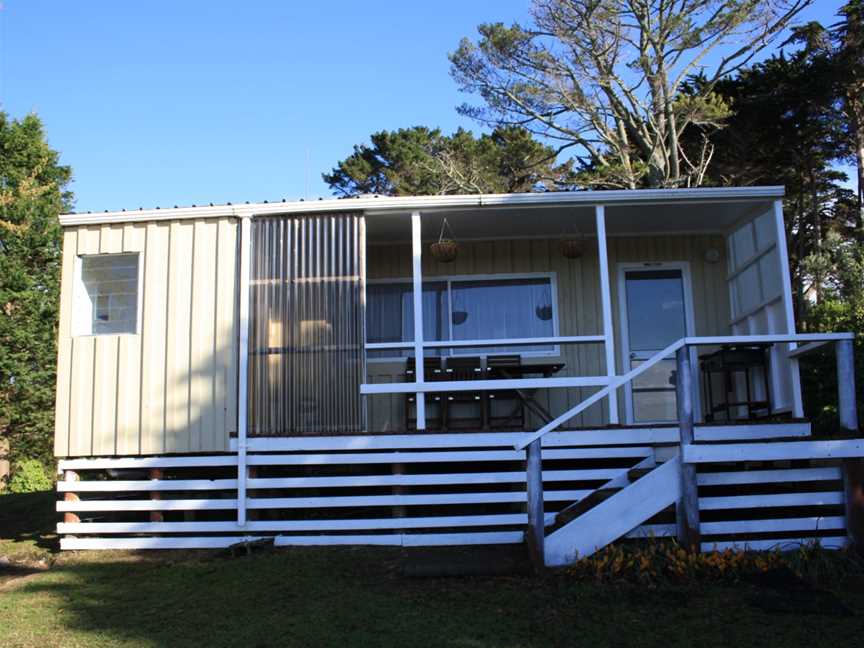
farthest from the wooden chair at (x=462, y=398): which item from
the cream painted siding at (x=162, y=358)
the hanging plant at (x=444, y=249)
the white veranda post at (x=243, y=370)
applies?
the cream painted siding at (x=162, y=358)

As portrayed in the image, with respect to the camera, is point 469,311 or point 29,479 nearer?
point 469,311

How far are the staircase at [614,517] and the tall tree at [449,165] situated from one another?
557 inches

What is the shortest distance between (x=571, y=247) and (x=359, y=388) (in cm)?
304

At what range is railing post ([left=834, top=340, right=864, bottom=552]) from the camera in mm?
6391

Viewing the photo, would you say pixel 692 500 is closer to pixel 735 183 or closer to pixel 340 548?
pixel 340 548

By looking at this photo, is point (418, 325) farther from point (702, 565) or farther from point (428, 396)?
point (702, 565)

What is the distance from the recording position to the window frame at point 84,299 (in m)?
8.40

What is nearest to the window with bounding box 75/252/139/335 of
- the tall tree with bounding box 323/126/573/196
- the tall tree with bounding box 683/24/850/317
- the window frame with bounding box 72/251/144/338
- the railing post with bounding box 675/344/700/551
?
the window frame with bounding box 72/251/144/338

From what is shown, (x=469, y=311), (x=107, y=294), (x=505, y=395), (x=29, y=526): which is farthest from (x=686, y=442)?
(x=29, y=526)

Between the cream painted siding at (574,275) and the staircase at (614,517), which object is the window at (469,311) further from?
the staircase at (614,517)

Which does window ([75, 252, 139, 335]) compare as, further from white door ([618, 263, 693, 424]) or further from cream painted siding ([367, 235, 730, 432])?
white door ([618, 263, 693, 424])

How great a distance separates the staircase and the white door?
3.32 meters

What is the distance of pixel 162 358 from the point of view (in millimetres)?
8258

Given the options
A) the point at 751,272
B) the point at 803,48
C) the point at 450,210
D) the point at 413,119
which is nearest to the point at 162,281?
the point at 450,210
